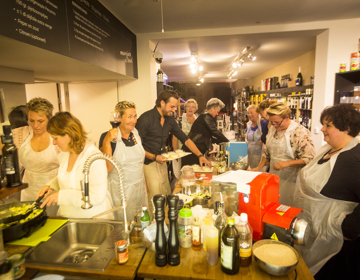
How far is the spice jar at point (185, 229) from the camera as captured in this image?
1413 mm

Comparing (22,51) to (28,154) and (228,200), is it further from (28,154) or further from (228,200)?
(228,200)

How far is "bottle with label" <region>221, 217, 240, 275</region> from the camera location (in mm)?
1205

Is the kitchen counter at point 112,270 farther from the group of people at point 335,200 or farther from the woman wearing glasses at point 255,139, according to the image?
the woman wearing glasses at point 255,139

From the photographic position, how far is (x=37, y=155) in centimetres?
240

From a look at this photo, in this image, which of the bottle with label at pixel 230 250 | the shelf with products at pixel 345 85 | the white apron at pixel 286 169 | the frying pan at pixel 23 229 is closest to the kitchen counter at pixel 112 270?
the frying pan at pixel 23 229

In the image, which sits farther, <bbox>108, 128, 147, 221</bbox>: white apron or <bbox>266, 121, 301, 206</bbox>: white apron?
<bbox>266, 121, 301, 206</bbox>: white apron

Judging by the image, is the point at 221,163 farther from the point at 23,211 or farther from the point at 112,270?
the point at 23,211

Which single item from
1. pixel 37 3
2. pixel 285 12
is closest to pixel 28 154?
pixel 37 3

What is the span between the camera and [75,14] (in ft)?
7.70

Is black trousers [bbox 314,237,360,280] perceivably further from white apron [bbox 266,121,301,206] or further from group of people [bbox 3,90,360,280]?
white apron [bbox 266,121,301,206]

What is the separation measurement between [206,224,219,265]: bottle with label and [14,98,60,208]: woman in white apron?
190 centimetres

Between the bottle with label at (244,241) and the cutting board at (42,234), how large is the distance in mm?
1271

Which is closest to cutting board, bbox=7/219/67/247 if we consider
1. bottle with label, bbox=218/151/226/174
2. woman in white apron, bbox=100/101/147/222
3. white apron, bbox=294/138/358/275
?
woman in white apron, bbox=100/101/147/222

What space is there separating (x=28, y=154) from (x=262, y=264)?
2361 millimetres
